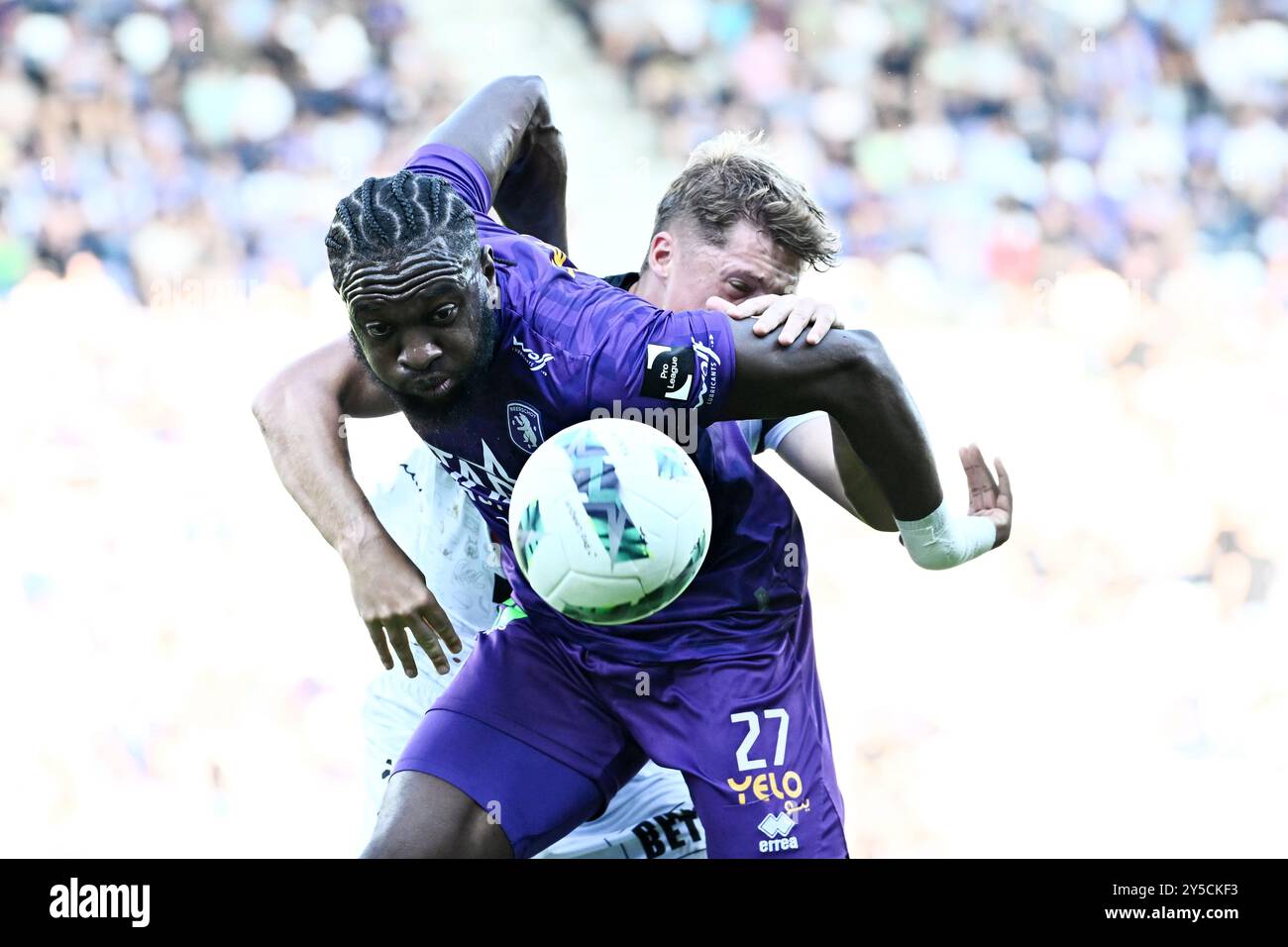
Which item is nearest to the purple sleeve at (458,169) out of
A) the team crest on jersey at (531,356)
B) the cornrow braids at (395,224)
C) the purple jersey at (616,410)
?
the purple jersey at (616,410)

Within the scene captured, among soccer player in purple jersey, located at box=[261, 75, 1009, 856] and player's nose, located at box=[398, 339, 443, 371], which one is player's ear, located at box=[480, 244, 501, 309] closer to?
soccer player in purple jersey, located at box=[261, 75, 1009, 856]

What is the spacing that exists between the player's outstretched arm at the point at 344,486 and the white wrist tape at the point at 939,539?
3.11ft

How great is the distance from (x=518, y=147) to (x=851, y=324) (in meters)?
3.22

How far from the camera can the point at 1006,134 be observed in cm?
753

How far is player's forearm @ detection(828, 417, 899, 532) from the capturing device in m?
2.91

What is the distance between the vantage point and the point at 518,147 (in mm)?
3295


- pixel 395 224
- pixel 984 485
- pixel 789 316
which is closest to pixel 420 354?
pixel 395 224

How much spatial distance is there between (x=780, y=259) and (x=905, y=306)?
404 centimetres

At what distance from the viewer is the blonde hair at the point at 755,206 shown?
10.2 ft

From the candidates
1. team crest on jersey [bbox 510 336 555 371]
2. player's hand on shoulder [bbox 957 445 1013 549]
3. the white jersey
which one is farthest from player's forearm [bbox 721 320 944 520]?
the white jersey

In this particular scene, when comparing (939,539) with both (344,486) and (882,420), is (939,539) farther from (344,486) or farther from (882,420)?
(344,486)

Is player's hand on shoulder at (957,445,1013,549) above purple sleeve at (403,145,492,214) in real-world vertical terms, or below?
below

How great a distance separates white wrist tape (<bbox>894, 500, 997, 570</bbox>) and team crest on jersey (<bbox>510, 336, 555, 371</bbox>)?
2.66 ft

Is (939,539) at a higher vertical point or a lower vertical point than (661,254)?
lower
